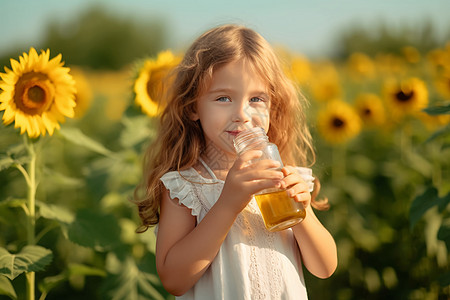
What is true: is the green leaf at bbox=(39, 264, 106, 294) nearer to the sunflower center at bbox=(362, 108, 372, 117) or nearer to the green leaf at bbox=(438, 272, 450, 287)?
the green leaf at bbox=(438, 272, 450, 287)

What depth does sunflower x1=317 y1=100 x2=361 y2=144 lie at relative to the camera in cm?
359

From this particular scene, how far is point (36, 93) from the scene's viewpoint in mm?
1779

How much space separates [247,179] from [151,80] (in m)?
1.37

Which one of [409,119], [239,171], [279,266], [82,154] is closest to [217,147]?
[239,171]

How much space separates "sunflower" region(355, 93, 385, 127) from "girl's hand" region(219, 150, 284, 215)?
8.98 ft

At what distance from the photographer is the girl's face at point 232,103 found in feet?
4.33

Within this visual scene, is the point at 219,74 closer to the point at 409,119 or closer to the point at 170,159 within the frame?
the point at 170,159

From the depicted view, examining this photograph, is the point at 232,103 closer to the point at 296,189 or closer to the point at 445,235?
the point at 296,189

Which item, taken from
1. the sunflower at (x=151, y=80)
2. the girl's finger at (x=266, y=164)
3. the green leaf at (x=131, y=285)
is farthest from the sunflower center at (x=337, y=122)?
the girl's finger at (x=266, y=164)

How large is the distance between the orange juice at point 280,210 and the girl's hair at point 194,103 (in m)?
0.32

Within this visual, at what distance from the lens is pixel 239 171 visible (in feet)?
4.00

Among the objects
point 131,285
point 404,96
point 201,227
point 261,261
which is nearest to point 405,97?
point 404,96

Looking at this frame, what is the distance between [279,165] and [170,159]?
40cm

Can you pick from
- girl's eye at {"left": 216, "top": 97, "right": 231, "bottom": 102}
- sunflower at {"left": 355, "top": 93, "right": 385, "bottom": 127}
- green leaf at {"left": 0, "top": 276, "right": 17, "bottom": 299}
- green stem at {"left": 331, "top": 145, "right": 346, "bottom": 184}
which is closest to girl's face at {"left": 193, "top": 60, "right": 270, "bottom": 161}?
girl's eye at {"left": 216, "top": 97, "right": 231, "bottom": 102}
